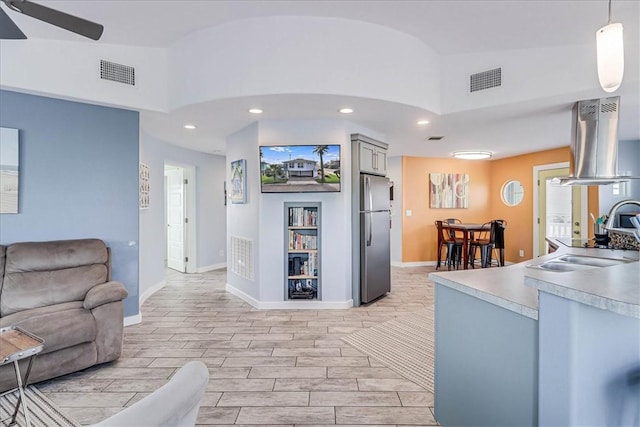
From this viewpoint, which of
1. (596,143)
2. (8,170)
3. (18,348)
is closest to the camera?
(18,348)

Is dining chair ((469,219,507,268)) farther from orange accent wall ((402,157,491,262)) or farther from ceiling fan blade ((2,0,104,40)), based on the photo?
ceiling fan blade ((2,0,104,40))

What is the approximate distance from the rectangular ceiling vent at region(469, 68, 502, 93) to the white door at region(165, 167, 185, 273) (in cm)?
Answer: 553

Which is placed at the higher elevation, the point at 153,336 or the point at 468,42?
the point at 468,42

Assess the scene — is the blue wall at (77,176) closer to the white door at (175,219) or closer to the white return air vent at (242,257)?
the white return air vent at (242,257)

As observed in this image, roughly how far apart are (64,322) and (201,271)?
4292 millimetres

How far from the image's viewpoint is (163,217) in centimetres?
540

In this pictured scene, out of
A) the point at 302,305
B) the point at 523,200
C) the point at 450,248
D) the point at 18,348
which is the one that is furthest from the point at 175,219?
the point at 523,200

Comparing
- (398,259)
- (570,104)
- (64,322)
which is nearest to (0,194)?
(64,322)

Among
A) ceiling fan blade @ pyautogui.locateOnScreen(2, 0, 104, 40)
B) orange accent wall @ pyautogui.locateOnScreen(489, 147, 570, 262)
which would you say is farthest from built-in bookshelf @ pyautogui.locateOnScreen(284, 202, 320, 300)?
orange accent wall @ pyautogui.locateOnScreen(489, 147, 570, 262)

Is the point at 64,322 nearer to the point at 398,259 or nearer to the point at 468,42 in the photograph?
the point at 468,42

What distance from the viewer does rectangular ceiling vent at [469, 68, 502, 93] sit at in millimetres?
3610

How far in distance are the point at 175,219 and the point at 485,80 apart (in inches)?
244

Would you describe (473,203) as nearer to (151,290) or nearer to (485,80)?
(485,80)

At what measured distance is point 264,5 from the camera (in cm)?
297
